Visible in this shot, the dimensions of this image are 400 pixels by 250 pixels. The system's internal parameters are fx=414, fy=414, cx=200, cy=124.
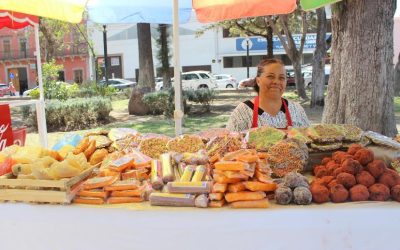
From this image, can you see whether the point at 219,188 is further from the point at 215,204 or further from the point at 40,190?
the point at 40,190

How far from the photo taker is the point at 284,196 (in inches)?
80.0

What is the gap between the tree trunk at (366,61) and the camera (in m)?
4.24

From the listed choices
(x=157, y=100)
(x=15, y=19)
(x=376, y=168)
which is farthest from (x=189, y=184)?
(x=157, y=100)

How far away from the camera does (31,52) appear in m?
46.6

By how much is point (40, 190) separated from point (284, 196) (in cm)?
127

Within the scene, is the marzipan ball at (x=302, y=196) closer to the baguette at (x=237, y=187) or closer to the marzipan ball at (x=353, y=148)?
the baguette at (x=237, y=187)

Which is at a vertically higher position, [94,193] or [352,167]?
[352,167]

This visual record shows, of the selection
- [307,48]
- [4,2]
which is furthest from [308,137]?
[307,48]

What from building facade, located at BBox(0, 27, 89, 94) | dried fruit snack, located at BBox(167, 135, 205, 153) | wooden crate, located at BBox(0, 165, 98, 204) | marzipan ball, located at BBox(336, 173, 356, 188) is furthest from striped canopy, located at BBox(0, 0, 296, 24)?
building facade, located at BBox(0, 27, 89, 94)

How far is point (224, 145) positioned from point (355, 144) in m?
0.77

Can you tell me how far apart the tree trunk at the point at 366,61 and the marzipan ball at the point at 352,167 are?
243 cm

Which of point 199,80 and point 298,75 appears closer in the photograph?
point 298,75

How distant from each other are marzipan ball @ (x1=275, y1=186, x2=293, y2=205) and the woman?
4.66ft

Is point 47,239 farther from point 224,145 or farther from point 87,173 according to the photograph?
point 224,145
